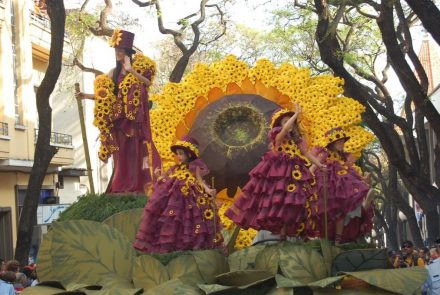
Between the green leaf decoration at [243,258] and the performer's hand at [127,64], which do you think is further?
the performer's hand at [127,64]

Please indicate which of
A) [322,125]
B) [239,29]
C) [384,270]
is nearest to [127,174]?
[322,125]

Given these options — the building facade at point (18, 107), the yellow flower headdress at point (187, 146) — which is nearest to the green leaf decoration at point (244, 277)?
the yellow flower headdress at point (187, 146)

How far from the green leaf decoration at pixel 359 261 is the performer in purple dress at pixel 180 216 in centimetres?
127

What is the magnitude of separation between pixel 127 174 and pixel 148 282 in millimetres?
3588

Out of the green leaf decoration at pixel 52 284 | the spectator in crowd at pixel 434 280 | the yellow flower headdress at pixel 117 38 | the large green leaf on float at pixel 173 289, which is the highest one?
the yellow flower headdress at pixel 117 38

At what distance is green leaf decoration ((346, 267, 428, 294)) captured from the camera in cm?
748

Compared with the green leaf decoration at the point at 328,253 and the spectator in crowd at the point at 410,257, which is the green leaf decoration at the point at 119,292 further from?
the spectator in crowd at the point at 410,257

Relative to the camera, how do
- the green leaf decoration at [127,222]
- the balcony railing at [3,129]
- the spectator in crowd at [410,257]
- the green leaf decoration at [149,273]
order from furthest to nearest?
the balcony railing at [3,129], the spectator in crowd at [410,257], the green leaf decoration at [127,222], the green leaf decoration at [149,273]

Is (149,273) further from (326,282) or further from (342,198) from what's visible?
(342,198)

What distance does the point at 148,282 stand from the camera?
313 inches

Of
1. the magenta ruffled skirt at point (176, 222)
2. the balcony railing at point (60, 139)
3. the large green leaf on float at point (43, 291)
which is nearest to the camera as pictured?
the large green leaf on float at point (43, 291)

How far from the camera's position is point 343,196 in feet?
28.9

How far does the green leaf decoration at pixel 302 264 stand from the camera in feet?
25.2

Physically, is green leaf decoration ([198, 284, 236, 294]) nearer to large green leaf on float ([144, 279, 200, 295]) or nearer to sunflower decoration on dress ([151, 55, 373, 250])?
large green leaf on float ([144, 279, 200, 295])
